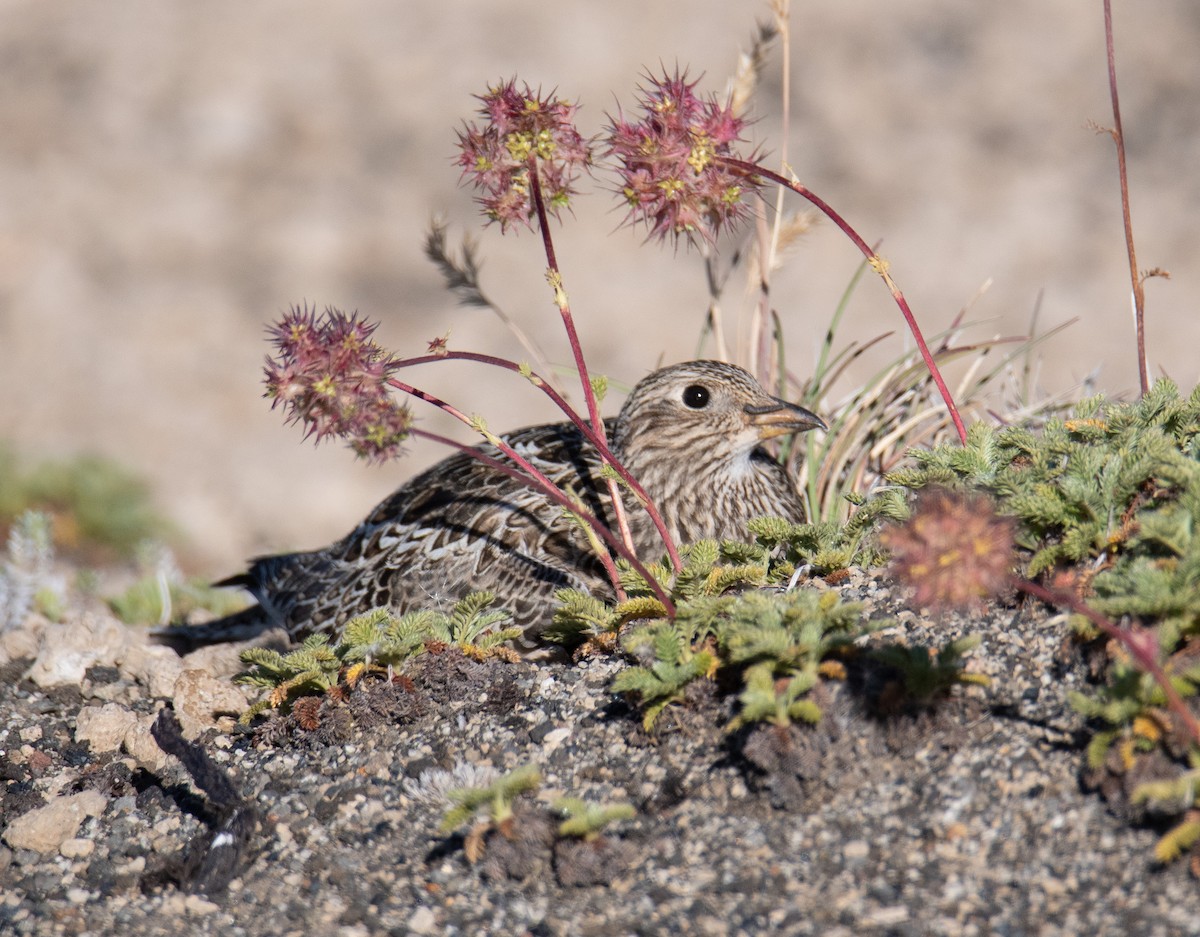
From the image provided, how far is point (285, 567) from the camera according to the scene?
5.95m

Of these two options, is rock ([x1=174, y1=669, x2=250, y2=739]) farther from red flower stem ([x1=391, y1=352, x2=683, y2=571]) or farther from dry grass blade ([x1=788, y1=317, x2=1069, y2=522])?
dry grass blade ([x1=788, y1=317, x2=1069, y2=522])

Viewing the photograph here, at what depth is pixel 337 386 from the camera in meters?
3.77

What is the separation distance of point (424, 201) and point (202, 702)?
8878mm

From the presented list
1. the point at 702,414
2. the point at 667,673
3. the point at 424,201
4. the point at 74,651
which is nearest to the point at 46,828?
the point at 74,651

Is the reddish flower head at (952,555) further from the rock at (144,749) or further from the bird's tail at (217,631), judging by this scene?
the bird's tail at (217,631)

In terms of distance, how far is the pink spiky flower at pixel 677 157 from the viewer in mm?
3934

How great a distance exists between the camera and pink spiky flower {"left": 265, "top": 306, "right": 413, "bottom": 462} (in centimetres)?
378

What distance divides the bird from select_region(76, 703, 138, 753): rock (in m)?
1.18

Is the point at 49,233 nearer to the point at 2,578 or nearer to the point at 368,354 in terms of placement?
the point at 2,578

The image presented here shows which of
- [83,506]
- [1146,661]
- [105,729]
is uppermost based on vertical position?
[83,506]

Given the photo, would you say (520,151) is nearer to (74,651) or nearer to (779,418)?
(779,418)

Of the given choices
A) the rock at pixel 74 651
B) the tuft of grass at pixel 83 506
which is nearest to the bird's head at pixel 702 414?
the rock at pixel 74 651

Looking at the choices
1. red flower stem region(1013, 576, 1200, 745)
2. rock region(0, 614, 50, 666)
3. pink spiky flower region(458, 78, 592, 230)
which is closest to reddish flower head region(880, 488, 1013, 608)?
red flower stem region(1013, 576, 1200, 745)

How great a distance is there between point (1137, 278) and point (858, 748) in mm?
2028
